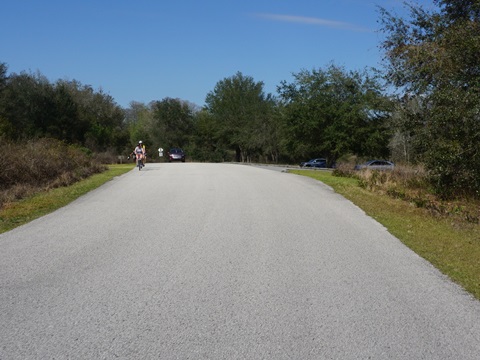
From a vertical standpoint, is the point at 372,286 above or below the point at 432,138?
below

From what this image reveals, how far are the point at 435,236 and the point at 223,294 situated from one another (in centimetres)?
591

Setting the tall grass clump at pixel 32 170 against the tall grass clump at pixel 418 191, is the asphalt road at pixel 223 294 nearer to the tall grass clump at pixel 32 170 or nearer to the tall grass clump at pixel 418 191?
the tall grass clump at pixel 418 191

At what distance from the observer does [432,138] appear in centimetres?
1819

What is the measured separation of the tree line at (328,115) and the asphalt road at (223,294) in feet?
27.1

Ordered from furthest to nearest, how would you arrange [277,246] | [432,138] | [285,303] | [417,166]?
[417,166] < [432,138] < [277,246] < [285,303]

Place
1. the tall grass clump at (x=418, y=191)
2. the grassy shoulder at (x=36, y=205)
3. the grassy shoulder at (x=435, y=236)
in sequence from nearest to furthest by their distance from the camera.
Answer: the grassy shoulder at (x=435, y=236), the grassy shoulder at (x=36, y=205), the tall grass clump at (x=418, y=191)

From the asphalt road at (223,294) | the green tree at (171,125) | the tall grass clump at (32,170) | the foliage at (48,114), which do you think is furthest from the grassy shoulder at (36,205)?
the green tree at (171,125)

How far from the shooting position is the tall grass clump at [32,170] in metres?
17.7

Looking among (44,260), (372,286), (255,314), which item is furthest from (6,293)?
(372,286)

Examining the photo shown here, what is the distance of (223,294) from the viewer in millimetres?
6043

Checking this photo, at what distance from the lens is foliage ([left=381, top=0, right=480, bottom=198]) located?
55.6ft

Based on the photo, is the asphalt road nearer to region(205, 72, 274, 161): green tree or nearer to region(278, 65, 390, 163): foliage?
region(278, 65, 390, 163): foliage

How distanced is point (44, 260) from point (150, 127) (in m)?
81.8

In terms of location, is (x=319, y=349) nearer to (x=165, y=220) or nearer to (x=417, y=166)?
(x=165, y=220)
